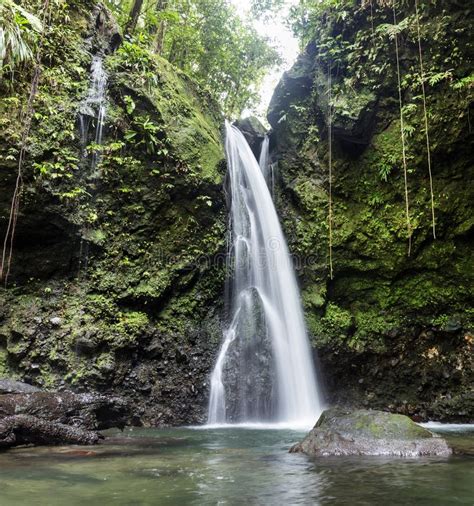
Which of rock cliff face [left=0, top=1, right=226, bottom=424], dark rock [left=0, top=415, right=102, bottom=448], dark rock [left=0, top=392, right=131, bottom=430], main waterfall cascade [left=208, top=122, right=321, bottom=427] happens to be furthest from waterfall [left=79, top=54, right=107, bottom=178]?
dark rock [left=0, top=415, right=102, bottom=448]

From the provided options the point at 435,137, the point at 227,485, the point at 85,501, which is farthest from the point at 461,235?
the point at 85,501

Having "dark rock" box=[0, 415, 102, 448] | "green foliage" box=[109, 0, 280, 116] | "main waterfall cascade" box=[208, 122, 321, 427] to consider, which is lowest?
"dark rock" box=[0, 415, 102, 448]

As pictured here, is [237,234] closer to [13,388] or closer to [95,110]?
[95,110]

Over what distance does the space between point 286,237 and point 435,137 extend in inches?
164

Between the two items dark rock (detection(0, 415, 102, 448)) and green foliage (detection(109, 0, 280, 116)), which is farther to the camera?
green foliage (detection(109, 0, 280, 116))

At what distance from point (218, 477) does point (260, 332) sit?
603 cm

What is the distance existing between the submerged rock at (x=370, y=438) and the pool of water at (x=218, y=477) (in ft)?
0.84

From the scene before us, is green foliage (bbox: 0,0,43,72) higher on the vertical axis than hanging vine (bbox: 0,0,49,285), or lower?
higher

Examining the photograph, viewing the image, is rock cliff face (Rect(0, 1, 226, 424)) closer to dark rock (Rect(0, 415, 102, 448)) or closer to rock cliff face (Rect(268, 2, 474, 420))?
dark rock (Rect(0, 415, 102, 448))

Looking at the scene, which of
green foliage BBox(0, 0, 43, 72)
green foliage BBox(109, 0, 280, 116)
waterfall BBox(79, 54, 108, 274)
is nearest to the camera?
green foliage BBox(0, 0, 43, 72)

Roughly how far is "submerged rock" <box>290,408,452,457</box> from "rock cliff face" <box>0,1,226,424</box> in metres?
4.20

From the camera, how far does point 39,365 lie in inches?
326

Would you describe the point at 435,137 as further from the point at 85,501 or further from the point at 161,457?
the point at 85,501

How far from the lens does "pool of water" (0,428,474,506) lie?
330 centimetres
